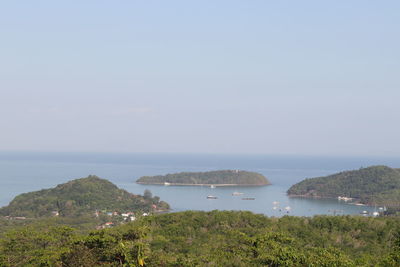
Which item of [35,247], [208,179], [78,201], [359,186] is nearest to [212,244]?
[35,247]

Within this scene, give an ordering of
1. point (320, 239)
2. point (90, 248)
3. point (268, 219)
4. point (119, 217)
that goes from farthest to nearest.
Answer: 1. point (119, 217)
2. point (268, 219)
3. point (320, 239)
4. point (90, 248)

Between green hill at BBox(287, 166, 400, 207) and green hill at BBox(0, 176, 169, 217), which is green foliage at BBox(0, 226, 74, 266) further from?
green hill at BBox(287, 166, 400, 207)

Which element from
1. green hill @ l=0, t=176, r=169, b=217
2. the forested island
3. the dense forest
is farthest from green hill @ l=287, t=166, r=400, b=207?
the dense forest

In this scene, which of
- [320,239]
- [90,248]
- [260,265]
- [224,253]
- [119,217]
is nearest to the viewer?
[260,265]

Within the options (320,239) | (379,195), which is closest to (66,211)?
(320,239)

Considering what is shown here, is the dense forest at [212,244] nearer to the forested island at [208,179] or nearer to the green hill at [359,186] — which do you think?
the green hill at [359,186]

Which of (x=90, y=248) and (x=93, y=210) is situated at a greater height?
(x=90, y=248)

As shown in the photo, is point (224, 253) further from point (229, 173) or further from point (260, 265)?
point (229, 173)
